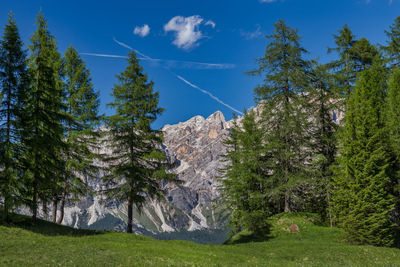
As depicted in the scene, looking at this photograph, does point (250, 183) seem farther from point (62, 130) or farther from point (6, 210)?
point (6, 210)

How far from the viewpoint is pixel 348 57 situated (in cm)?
3322

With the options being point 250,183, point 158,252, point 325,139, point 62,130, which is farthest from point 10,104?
point 325,139

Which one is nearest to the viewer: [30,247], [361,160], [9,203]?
[30,247]

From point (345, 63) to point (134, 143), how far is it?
27429 millimetres

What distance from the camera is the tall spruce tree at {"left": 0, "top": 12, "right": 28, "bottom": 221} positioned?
1927cm

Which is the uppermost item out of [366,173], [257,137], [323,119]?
[323,119]

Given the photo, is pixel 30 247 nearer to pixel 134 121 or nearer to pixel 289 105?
pixel 134 121

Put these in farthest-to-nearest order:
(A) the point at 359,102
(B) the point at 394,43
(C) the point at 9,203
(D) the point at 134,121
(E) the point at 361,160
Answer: (B) the point at 394,43, (D) the point at 134,121, (A) the point at 359,102, (E) the point at 361,160, (C) the point at 9,203

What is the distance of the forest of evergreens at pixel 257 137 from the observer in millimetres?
21203

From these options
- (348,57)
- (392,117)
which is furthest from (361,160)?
(348,57)

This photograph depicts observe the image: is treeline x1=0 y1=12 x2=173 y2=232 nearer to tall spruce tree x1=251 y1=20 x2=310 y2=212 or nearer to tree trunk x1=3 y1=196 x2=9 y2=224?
tree trunk x1=3 y1=196 x2=9 y2=224

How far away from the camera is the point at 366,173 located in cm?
2194

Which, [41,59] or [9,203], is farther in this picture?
[41,59]

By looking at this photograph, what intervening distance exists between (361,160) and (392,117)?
5.96 m
